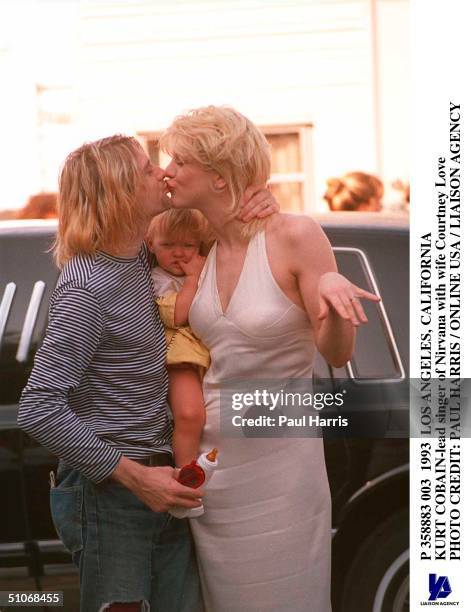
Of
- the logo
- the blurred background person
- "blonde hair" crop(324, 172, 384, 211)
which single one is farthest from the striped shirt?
the logo

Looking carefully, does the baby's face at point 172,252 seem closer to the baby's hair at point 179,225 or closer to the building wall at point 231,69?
the baby's hair at point 179,225

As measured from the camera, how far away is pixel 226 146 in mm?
1965

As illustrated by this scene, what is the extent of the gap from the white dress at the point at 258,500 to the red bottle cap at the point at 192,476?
103 mm

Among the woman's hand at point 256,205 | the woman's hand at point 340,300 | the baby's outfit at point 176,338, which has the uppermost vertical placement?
the woman's hand at point 256,205

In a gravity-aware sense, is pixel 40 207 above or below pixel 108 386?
above

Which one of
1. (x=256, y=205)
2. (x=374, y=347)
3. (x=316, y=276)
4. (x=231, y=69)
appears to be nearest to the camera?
(x=316, y=276)

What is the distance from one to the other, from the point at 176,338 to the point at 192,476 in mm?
298

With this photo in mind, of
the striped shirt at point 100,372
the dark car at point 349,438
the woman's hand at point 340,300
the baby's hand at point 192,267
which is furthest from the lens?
the dark car at point 349,438

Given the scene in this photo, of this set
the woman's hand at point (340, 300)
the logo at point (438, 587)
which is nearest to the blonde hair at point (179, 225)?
the woman's hand at point (340, 300)

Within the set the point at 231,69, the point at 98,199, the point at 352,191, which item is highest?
the point at 231,69

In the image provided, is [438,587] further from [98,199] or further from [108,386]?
[98,199]

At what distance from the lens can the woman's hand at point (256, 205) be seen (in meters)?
1.99

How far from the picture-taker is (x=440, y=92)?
2211mm

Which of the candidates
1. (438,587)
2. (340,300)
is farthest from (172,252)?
(438,587)
